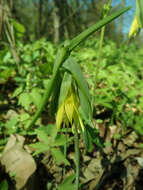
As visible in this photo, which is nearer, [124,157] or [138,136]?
[124,157]

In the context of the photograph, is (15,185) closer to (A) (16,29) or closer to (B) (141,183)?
(B) (141,183)

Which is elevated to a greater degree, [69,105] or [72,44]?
[72,44]

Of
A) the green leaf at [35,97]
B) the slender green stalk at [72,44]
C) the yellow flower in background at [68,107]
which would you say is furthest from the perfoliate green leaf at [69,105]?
the green leaf at [35,97]

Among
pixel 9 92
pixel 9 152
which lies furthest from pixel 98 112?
pixel 9 92

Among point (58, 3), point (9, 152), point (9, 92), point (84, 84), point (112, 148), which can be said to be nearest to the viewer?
point (84, 84)

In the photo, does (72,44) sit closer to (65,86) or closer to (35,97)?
(65,86)

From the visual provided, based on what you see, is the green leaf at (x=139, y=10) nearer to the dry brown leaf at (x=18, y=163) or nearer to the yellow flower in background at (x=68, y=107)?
the yellow flower in background at (x=68, y=107)

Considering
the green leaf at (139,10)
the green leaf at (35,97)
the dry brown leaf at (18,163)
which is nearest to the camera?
the green leaf at (139,10)

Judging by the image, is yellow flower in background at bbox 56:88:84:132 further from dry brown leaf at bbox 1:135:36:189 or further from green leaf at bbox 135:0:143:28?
dry brown leaf at bbox 1:135:36:189

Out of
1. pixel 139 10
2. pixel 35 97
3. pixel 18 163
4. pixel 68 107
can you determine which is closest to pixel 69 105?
pixel 68 107

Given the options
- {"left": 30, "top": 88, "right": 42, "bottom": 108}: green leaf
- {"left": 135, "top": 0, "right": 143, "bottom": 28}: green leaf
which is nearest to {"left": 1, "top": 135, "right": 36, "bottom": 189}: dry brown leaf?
{"left": 30, "top": 88, "right": 42, "bottom": 108}: green leaf

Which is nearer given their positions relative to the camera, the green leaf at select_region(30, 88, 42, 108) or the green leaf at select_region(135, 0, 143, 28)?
the green leaf at select_region(135, 0, 143, 28)
